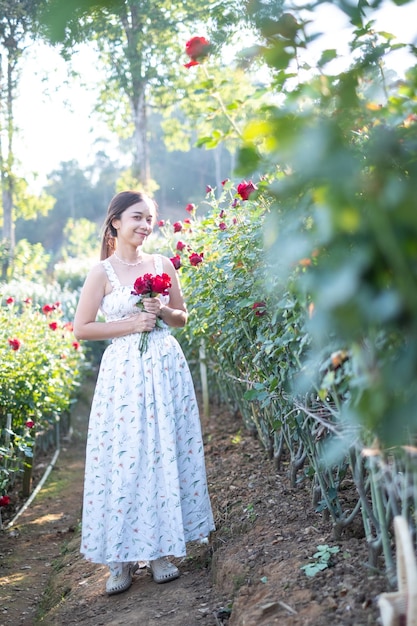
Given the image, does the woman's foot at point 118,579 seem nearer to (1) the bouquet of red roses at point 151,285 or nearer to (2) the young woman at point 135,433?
(2) the young woman at point 135,433

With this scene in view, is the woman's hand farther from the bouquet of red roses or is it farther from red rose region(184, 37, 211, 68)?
red rose region(184, 37, 211, 68)

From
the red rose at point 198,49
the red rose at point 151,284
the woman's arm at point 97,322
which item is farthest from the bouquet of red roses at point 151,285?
the red rose at point 198,49

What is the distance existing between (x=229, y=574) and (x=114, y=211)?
1725mm

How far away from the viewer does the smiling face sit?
135 inches

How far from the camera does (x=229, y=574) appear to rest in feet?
9.40

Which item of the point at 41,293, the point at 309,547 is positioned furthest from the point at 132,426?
the point at 41,293

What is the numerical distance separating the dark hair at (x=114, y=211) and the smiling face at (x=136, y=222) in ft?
0.07

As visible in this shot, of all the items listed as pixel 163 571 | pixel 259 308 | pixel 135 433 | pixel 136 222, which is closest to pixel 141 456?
pixel 135 433

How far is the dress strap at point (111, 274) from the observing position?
3408mm

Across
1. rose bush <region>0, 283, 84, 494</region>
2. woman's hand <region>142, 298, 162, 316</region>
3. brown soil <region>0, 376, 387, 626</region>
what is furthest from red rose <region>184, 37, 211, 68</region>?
rose bush <region>0, 283, 84, 494</region>

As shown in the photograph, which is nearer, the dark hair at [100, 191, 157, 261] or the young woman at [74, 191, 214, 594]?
the young woman at [74, 191, 214, 594]

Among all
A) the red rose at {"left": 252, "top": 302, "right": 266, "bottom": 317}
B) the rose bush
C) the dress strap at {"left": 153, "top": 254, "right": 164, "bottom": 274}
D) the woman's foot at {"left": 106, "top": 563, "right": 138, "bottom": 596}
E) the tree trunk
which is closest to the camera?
the red rose at {"left": 252, "top": 302, "right": 266, "bottom": 317}

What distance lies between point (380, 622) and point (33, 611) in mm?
1966

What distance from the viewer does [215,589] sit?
2.94 meters
